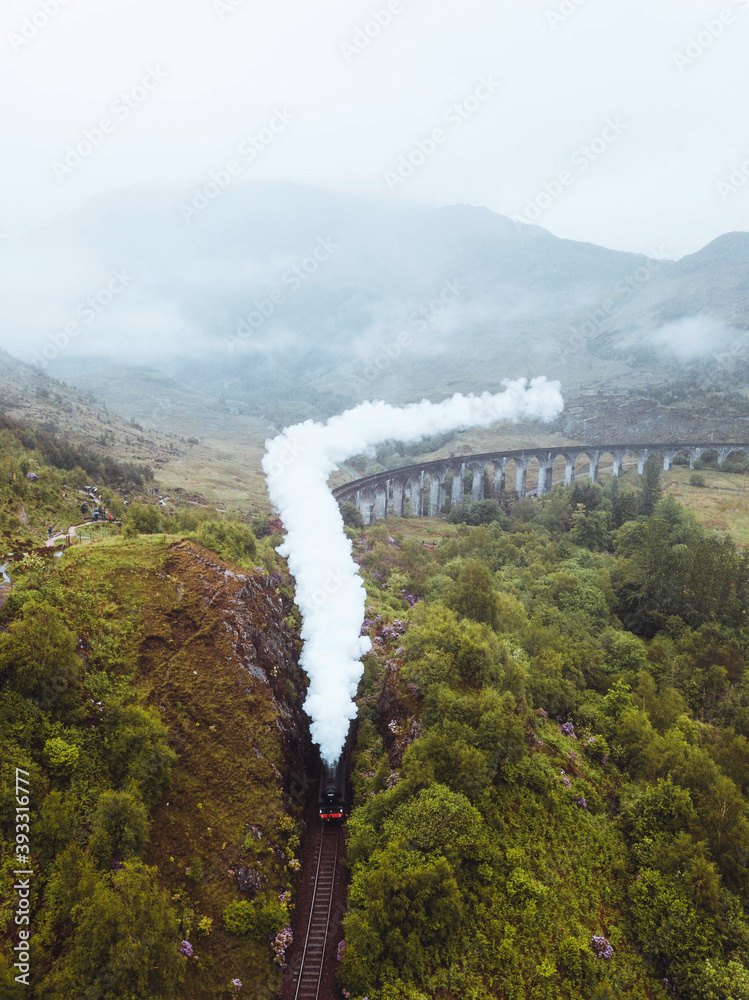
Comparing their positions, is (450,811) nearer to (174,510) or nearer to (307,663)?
(307,663)

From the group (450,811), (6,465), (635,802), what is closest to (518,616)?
(635,802)

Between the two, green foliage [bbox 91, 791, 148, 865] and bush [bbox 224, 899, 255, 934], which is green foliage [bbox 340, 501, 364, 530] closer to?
bush [bbox 224, 899, 255, 934]

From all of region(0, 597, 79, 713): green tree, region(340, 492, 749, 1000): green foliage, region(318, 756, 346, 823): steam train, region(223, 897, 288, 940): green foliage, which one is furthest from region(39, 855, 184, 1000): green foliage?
region(318, 756, 346, 823): steam train

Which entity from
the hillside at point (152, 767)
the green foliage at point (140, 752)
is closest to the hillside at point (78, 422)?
the hillside at point (152, 767)

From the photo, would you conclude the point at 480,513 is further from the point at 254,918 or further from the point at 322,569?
the point at 254,918

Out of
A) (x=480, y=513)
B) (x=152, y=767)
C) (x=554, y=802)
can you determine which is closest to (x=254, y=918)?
(x=152, y=767)
